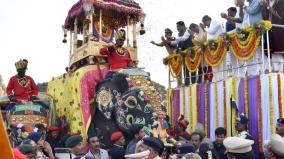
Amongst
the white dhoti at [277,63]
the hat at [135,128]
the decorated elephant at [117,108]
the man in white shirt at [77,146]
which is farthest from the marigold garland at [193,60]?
the man in white shirt at [77,146]

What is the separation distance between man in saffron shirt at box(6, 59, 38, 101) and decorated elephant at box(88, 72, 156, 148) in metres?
1.29

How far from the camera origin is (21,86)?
25.0 ft

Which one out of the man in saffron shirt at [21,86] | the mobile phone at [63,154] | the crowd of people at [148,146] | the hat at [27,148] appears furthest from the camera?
the man in saffron shirt at [21,86]

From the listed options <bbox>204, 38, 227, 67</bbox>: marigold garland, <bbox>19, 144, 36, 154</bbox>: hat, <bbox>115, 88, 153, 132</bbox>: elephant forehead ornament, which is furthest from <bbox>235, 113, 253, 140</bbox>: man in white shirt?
<bbox>19, 144, 36, 154</bbox>: hat

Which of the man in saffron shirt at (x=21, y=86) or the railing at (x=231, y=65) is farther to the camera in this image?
the man in saffron shirt at (x=21, y=86)

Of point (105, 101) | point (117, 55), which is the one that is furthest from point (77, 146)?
point (117, 55)

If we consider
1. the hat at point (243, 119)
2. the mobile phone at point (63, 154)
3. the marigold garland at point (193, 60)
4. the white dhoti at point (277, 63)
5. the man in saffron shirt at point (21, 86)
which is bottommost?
the mobile phone at point (63, 154)

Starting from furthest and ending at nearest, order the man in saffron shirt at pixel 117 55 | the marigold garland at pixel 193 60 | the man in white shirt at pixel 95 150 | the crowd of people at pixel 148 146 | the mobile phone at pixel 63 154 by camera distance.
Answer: the marigold garland at pixel 193 60 → the man in saffron shirt at pixel 117 55 → the mobile phone at pixel 63 154 → the man in white shirt at pixel 95 150 → the crowd of people at pixel 148 146

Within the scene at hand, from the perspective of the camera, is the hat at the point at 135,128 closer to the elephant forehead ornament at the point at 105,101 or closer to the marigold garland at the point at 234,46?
the elephant forehead ornament at the point at 105,101

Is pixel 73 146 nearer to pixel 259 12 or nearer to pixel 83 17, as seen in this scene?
pixel 259 12

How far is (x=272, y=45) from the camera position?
7164 millimetres

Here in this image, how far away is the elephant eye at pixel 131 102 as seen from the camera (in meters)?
6.65

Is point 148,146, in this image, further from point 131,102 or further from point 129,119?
point 131,102

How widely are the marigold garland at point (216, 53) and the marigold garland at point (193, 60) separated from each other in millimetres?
214
